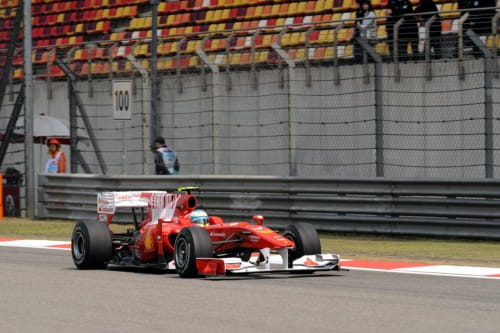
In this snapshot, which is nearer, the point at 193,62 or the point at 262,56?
the point at 262,56

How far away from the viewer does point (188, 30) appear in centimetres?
2681

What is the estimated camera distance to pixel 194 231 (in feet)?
36.0

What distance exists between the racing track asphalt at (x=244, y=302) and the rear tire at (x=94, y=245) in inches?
8.8

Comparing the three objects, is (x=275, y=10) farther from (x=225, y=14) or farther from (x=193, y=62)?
(x=193, y=62)

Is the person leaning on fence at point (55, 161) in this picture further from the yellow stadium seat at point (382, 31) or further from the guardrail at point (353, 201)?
the yellow stadium seat at point (382, 31)

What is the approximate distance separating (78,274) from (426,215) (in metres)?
5.75

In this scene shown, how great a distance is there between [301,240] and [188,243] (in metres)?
1.14

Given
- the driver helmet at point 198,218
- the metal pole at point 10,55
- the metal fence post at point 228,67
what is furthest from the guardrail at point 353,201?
the driver helmet at point 198,218

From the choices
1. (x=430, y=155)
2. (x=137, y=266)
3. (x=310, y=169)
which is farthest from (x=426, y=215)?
(x=137, y=266)

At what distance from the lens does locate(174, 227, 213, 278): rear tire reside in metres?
10.9

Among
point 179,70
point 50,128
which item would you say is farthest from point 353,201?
point 50,128

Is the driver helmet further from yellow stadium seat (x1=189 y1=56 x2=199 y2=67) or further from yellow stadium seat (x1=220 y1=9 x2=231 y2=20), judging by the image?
yellow stadium seat (x1=220 y1=9 x2=231 y2=20)

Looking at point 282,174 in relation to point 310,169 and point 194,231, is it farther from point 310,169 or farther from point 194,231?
point 194,231

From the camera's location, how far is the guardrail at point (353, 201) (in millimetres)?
15383
